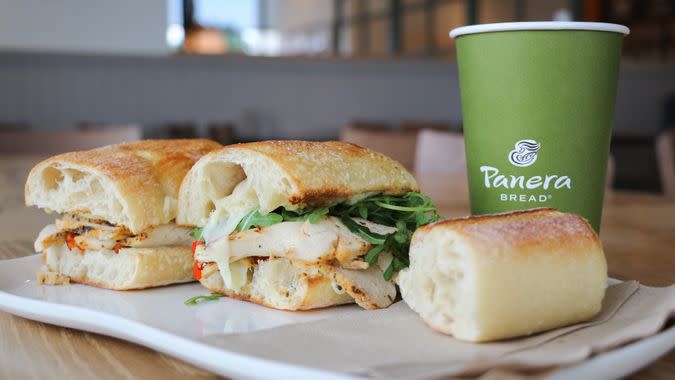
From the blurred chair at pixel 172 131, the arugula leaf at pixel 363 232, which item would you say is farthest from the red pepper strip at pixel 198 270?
the blurred chair at pixel 172 131

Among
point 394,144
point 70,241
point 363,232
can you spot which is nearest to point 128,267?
point 70,241

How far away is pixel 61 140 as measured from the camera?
4.40m

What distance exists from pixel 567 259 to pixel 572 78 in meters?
0.37

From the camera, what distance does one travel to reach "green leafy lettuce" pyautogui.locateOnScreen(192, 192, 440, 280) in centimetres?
117

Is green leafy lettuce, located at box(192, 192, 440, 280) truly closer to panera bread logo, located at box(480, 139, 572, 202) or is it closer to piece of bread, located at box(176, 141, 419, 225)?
piece of bread, located at box(176, 141, 419, 225)

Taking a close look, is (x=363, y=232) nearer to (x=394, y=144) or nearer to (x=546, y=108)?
(x=546, y=108)

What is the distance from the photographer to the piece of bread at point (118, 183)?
4.22ft

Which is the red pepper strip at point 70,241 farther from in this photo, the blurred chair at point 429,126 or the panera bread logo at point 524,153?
the blurred chair at point 429,126

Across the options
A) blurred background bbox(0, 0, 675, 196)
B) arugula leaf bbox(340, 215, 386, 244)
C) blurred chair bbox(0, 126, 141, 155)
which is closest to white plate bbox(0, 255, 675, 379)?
arugula leaf bbox(340, 215, 386, 244)

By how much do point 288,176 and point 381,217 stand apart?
8.4 inches

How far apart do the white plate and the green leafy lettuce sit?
0.37 ft

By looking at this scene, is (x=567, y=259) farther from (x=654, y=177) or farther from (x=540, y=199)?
(x=654, y=177)

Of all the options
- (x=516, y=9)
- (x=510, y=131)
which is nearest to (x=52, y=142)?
(x=510, y=131)

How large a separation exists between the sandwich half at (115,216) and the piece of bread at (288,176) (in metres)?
0.06
